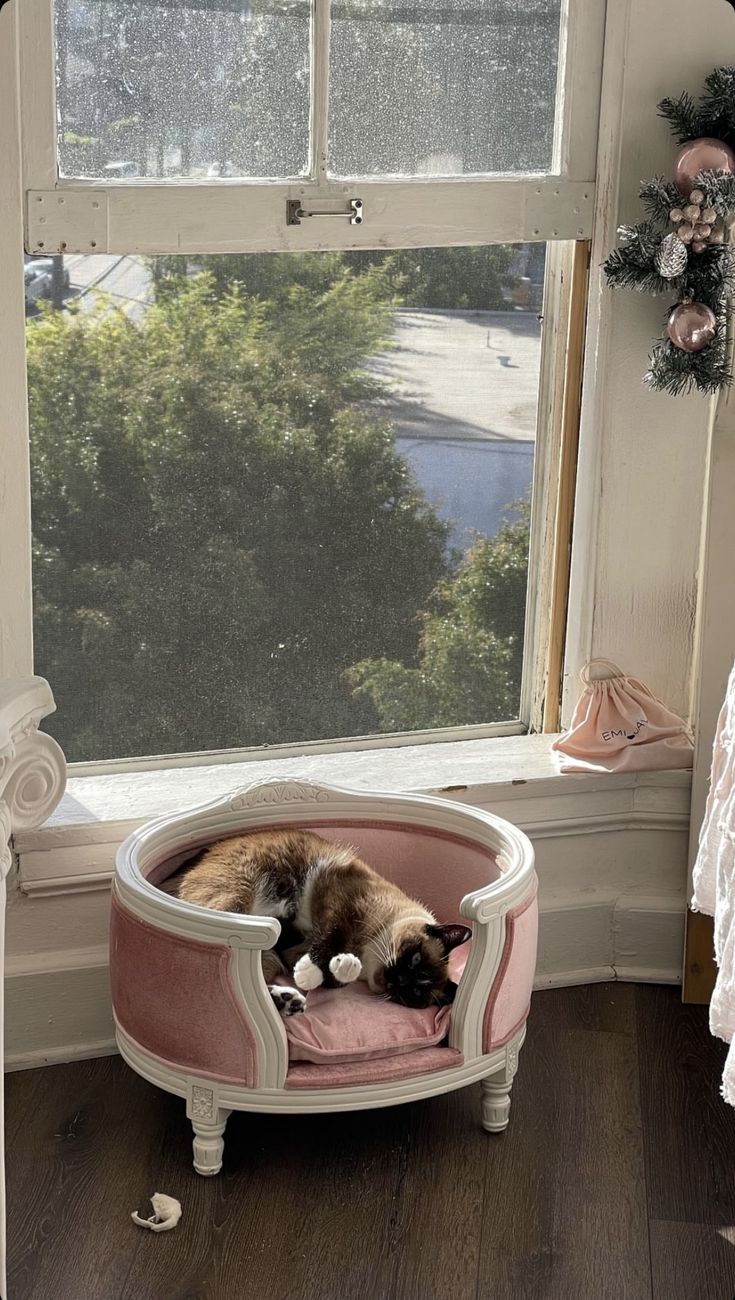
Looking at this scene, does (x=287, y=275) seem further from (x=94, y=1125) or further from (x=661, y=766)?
(x=94, y=1125)

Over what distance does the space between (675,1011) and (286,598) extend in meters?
1.12

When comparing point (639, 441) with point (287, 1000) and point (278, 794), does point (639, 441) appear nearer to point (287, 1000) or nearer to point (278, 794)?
point (278, 794)

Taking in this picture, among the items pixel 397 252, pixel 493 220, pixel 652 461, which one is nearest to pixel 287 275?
pixel 397 252

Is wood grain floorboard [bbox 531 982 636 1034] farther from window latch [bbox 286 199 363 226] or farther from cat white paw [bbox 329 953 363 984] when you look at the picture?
window latch [bbox 286 199 363 226]

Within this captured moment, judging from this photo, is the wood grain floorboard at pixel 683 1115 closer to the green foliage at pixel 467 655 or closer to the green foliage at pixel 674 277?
the green foliage at pixel 467 655

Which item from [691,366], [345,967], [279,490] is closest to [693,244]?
[691,366]

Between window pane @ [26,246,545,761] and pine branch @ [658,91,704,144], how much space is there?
1.14ft

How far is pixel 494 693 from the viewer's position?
2980 mm

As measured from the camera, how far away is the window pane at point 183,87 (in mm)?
2381

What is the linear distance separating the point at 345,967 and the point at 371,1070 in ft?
0.54

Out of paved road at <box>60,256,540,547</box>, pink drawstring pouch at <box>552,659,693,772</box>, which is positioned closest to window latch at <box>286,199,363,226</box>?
paved road at <box>60,256,540,547</box>

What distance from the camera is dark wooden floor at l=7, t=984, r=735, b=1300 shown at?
2.07 metres

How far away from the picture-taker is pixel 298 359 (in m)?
2.72

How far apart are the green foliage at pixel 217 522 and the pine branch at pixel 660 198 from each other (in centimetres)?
52
